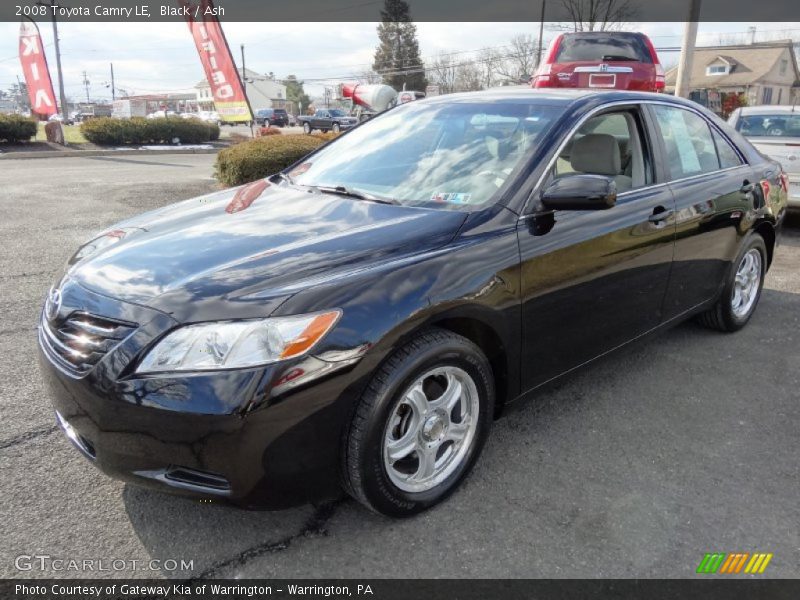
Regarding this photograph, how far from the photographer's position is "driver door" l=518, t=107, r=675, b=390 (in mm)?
2766

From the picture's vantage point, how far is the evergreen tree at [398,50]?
235ft

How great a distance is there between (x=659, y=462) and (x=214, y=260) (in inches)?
86.6

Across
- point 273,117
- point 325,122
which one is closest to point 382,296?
point 325,122

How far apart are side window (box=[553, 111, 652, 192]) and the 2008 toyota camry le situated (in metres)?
0.01

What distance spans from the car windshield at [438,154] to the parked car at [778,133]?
241 inches

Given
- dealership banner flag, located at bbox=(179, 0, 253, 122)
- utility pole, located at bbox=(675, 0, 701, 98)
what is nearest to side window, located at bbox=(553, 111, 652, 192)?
utility pole, located at bbox=(675, 0, 701, 98)

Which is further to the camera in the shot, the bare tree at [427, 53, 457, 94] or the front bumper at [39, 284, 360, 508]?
the bare tree at [427, 53, 457, 94]

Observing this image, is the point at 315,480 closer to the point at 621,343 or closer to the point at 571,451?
the point at 571,451

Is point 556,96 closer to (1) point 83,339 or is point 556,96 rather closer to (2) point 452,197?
(2) point 452,197

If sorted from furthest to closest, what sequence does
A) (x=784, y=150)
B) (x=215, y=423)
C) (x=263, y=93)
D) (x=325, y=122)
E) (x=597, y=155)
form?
(x=263, y=93) < (x=325, y=122) < (x=784, y=150) < (x=597, y=155) < (x=215, y=423)

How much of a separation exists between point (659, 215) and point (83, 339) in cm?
287

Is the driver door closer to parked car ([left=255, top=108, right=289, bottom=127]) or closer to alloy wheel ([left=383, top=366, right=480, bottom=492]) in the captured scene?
alloy wheel ([left=383, top=366, right=480, bottom=492])

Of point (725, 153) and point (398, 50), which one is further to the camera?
point (398, 50)

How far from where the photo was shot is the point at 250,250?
243cm
